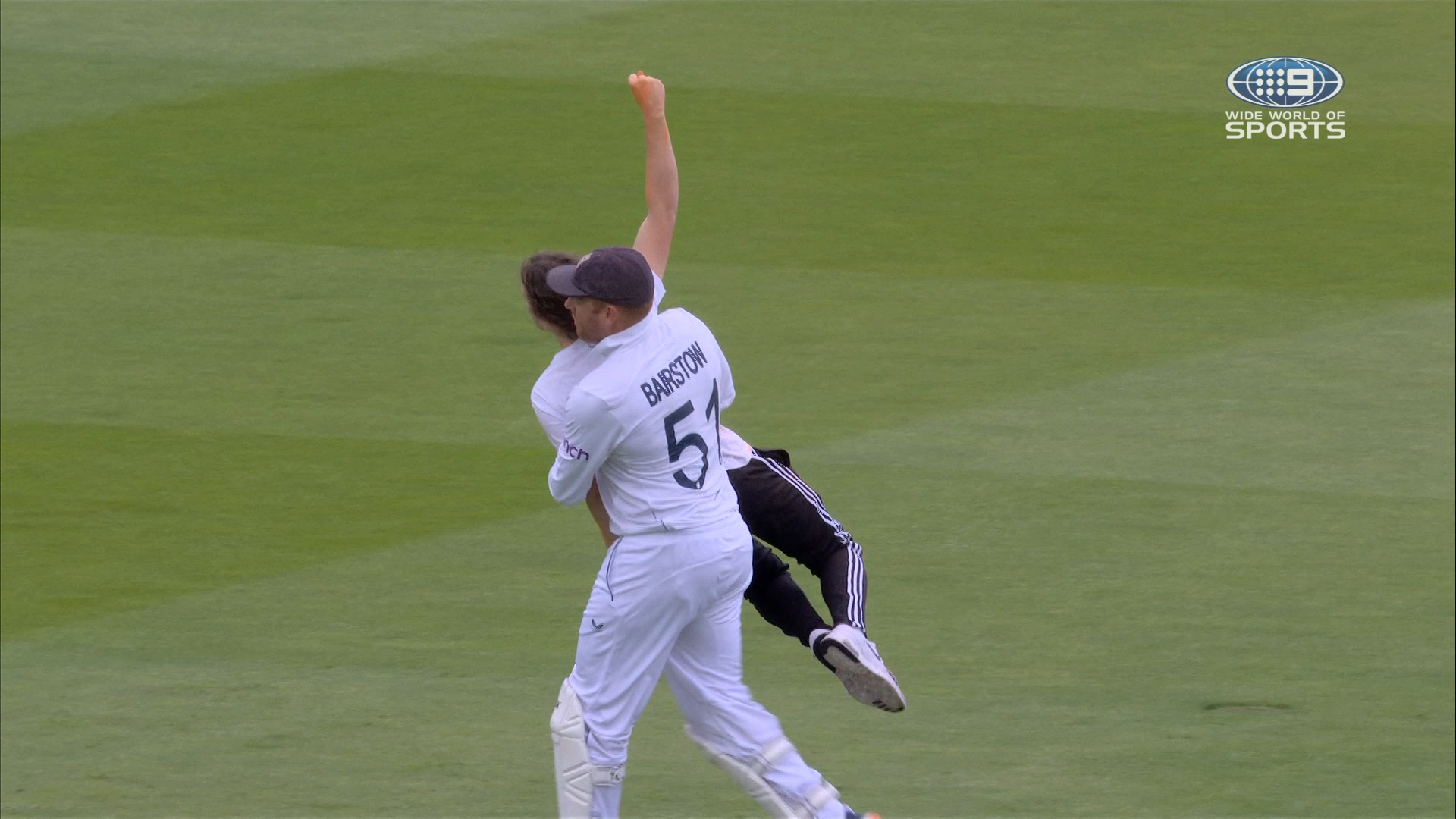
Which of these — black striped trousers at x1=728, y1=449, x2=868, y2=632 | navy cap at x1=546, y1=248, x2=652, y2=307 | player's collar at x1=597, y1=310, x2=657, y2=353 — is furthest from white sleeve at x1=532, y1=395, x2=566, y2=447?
black striped trousers at x1=728, y1=449, x2=868, y2=632

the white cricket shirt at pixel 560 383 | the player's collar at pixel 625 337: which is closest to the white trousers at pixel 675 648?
the white cricket shirt at pixel 560 383

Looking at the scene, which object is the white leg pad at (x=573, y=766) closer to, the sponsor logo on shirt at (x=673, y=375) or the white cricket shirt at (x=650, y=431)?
the white cricket shirt at (x=650, y=431)

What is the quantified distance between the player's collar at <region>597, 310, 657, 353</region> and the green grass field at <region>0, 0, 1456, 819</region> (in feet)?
7.13

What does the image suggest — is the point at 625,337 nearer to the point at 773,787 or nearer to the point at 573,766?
the point at 573,766

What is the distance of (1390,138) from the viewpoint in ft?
52.9

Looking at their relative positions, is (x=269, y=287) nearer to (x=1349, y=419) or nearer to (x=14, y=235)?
(x=14, y=235)

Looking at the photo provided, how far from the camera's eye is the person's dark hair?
561 centimetres

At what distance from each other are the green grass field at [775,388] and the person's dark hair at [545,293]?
2119 millimetres

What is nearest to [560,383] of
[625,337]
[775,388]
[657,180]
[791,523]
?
[625,337]

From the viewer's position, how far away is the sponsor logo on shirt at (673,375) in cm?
546

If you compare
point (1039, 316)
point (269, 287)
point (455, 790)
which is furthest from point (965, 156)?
point (455, 790)

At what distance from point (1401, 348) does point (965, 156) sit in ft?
13.9

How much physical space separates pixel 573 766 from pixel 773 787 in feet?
2.06

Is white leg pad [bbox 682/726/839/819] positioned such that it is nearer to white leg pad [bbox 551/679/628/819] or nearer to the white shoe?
the white shoe
